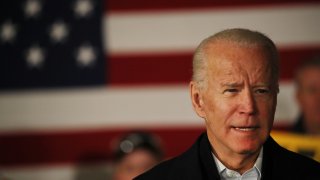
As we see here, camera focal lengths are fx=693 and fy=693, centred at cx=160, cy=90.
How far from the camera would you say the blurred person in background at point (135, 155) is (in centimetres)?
225

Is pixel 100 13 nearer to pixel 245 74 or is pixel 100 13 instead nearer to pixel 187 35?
pixel 187 35

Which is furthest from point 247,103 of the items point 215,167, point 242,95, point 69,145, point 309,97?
point 69,145

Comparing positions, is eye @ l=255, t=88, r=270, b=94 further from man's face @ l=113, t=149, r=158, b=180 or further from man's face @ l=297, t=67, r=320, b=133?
man's face @ l=297, t=67, r=320, b=133

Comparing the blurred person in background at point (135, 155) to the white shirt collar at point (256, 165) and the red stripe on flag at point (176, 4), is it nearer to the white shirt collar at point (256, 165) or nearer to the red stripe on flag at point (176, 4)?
the red stripe on flag at point (176, 4)

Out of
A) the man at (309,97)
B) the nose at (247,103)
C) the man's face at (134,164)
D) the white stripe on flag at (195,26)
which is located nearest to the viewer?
the nose at (247,103)

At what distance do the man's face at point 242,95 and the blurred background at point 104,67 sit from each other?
181 centimetres

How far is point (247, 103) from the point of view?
98 cm

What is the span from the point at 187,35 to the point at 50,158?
30.2 inches

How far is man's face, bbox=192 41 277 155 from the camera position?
0.99m

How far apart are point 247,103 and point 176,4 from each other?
6.29 feet

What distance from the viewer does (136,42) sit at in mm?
2873

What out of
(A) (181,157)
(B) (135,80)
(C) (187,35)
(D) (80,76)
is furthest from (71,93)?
(A) (181,157)

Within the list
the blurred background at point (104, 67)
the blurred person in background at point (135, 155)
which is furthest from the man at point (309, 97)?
the blurred person in background at point (135, 155)

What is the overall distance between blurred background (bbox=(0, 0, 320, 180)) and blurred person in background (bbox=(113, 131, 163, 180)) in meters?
0.50
